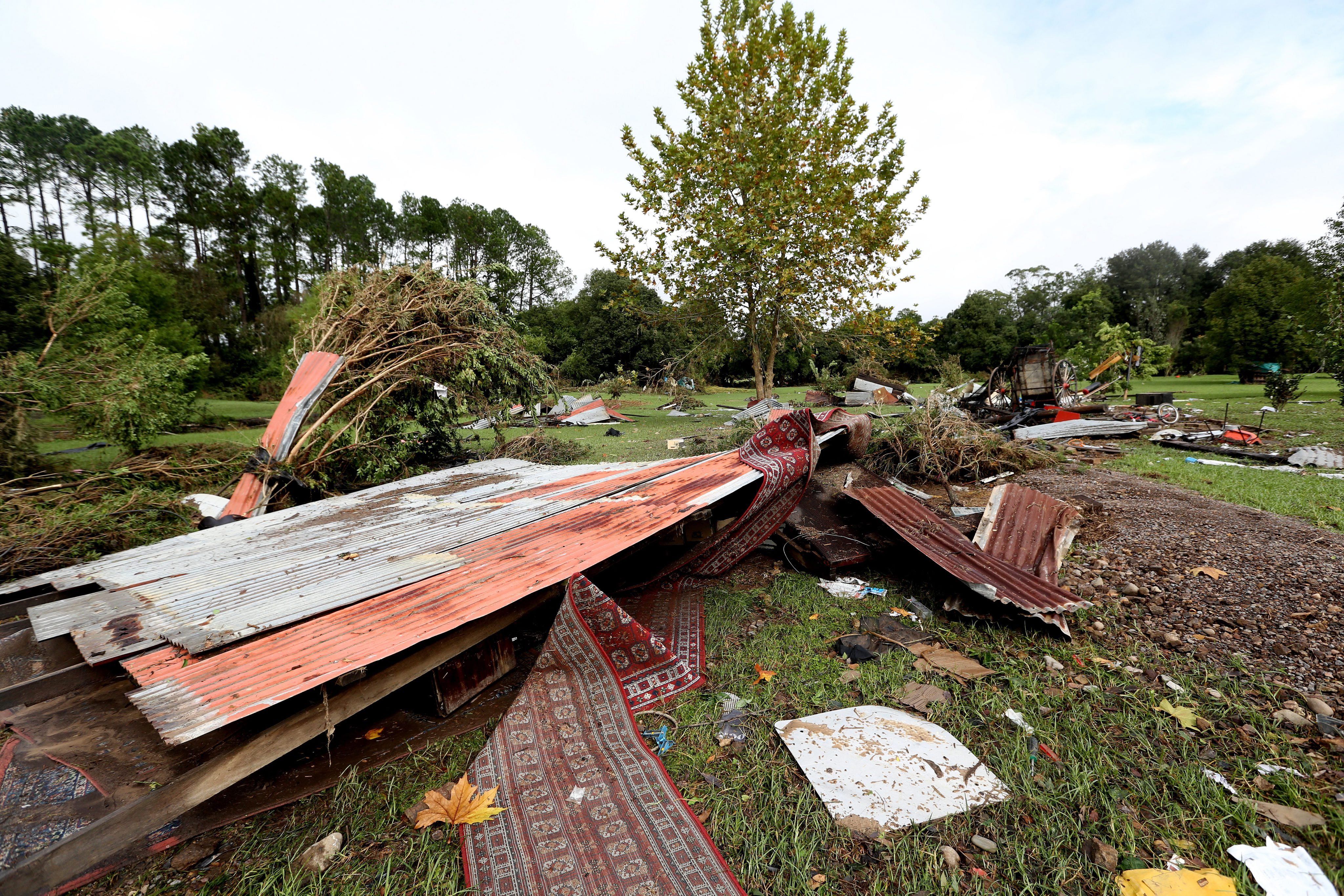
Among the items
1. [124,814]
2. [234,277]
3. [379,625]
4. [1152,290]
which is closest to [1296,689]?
[379,625]

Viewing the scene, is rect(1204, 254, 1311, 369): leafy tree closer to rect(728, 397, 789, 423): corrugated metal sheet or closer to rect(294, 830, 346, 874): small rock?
rect(728, 397, 789, 423): corrugated metal sheet

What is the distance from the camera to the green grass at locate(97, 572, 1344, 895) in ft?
5.29

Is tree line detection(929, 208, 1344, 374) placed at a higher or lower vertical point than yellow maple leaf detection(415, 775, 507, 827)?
higher

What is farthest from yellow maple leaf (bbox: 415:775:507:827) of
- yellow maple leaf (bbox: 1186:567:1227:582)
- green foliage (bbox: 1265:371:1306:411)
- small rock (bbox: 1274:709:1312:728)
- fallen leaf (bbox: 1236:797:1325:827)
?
green foliage (bbox: 1265:371:1306:411)

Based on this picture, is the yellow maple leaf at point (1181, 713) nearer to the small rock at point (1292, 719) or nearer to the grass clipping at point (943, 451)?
the small rock at point (1292, 719)

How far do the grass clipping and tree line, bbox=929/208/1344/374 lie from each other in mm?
7114

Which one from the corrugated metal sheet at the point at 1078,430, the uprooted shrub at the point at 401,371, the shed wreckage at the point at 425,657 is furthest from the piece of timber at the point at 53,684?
the corrugated metal sheet at the point at 1078,430

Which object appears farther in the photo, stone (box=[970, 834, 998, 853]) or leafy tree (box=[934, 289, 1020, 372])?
leafy tree (box=[934, 289, 1020, 372])

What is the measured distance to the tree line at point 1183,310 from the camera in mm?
17656

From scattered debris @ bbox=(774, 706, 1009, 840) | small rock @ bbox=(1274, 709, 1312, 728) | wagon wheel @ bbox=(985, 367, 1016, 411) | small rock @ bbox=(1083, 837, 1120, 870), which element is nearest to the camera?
small rock @ bbox=(1083, 837, 1120, 870)

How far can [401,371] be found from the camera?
21.9ft

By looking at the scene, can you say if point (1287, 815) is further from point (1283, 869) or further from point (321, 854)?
point (321, 854)

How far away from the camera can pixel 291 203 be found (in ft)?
104

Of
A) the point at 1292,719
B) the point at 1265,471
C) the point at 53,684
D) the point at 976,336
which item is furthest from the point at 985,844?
the point at 976,336
